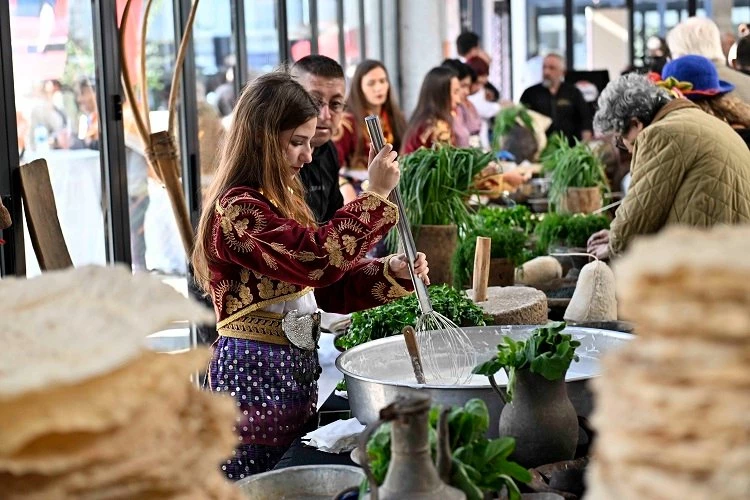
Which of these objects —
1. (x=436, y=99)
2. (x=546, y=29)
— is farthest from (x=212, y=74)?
(x=546, y=29)

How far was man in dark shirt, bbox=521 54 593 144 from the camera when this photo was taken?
10031 mm

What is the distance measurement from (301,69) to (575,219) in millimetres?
1456

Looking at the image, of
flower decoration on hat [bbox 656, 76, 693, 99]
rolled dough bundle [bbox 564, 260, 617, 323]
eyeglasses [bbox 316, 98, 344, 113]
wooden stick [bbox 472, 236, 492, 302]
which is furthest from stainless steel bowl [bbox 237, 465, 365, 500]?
flower decoration on hat [bbox 656, 76, 693, 99]

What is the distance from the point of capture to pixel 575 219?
473 centimetres

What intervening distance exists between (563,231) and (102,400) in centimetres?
391

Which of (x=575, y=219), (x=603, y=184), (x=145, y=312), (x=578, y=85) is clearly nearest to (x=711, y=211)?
(x=575, y=219)

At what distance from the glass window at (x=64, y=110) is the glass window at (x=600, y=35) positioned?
13.0 metres

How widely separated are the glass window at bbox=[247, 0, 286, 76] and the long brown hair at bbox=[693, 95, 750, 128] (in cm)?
278

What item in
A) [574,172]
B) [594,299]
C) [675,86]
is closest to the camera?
[594,299]

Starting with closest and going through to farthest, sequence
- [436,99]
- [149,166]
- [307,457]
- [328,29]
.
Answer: [307,457] < [149,166] < [436,99] < [328,29]

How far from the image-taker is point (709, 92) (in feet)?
15.7

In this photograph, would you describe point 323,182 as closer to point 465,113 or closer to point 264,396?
point 264,396

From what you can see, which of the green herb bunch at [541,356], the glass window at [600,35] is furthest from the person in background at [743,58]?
the glass window at [600,35]

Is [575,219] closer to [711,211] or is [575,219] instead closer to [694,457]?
[711,211]
